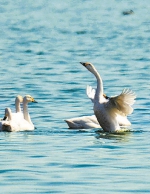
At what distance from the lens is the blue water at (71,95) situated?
1377cm

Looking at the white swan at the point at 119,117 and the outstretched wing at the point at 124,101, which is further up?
the white swan at the point at 119,117

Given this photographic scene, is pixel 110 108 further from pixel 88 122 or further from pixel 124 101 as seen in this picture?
pixel 88 122

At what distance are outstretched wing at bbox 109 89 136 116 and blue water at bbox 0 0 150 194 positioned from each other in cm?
50

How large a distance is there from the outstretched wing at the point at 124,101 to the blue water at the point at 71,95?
0.50 metres

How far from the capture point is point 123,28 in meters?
51.7

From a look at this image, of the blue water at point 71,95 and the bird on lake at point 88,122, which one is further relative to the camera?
the bird on lake at point 88,122

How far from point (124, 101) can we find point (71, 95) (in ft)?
21.9

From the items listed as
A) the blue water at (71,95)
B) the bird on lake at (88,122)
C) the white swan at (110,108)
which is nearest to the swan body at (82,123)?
the bird on lake at (88,122)

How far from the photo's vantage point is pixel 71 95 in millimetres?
25609

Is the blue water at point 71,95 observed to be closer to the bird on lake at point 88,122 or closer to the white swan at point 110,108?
the bird on lake at point 88,122

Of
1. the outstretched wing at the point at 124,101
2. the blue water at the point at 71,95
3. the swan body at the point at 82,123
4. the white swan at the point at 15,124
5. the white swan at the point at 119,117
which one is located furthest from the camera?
the white swan at the point at 119,117

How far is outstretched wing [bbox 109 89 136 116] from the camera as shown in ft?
62.0

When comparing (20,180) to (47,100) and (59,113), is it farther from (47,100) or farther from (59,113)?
(47,100)

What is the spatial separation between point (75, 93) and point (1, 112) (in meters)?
4.38
